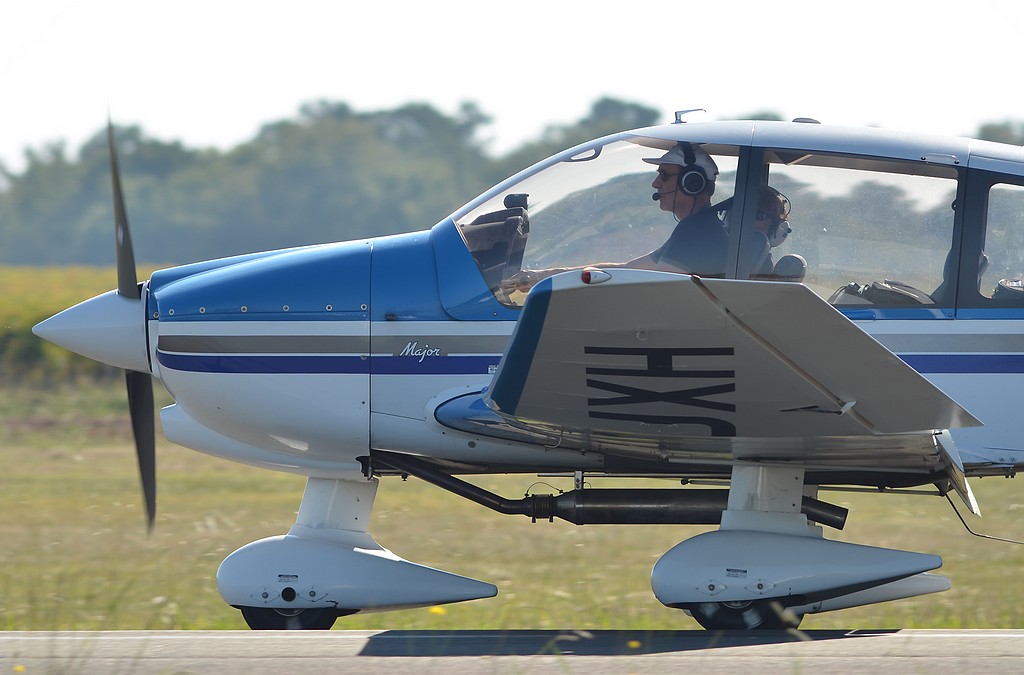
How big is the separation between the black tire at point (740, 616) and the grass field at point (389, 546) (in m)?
1.20

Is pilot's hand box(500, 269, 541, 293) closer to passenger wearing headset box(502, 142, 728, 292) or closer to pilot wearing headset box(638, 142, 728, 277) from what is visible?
passenger wearing headset box(502, 142, 728, 292)

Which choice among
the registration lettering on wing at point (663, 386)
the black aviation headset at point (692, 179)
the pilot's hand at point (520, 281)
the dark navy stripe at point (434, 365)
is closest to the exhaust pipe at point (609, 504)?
the dark navy stripe at point (434, 365)

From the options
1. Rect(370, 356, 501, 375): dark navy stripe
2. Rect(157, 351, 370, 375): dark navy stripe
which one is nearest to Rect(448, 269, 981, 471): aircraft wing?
Rect(370, 356, 501, 375): dark navy stripe

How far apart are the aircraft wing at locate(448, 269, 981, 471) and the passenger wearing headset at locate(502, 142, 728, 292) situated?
2.52 ft

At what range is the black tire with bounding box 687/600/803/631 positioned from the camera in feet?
20.1

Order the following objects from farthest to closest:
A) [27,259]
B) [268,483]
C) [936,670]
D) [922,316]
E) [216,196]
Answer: [216,196] → [27,259] → [268,483] → [922,316] → [936,670]

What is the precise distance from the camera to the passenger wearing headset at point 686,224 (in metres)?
6.01

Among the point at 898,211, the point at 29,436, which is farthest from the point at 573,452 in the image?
the point at 29,436

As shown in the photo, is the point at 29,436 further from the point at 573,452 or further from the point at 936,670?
the point at 936,670

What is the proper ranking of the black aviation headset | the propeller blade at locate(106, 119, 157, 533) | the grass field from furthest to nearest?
Result: the grass field, the propeller blade at locate(106, 119, 157, 533), the black aviation headset

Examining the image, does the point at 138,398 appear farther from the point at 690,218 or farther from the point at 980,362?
the point at 980,362

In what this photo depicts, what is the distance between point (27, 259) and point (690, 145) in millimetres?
60609

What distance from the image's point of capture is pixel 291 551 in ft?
20.9

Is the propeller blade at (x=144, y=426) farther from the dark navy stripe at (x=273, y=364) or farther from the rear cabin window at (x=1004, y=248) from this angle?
the rear cabin window at (x=1004, y=248)
